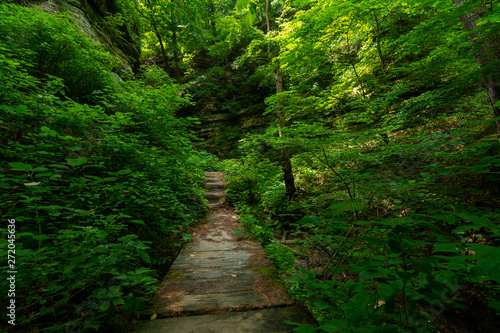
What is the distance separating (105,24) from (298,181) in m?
10.1

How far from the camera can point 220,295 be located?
2.10m

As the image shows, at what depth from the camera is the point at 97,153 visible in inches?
129

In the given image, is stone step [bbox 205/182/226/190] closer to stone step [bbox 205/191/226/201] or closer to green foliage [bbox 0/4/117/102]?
stone step [bbox 205/191/226/201]

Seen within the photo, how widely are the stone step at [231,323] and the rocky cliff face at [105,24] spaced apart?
7.84 meters

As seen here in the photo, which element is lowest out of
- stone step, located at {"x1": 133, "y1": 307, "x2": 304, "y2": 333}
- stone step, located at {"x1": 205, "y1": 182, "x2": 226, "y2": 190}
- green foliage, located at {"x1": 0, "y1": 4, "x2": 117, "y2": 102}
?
stone step, located at {"x1": 133, "y1": 307, "x2": 304, "y2": 333}

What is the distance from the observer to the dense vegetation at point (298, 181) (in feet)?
4.11

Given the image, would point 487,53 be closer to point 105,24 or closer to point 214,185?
point 214,185

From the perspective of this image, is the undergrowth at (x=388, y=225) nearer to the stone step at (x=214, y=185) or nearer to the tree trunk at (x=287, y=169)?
the tree trunk at (x=287, y=169)

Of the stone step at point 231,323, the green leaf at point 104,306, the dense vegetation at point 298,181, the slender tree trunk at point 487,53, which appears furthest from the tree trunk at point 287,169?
the green leaf at point 104,306

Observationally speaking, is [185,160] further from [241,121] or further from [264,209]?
[241,121]

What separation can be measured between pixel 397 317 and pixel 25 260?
7.99 feet

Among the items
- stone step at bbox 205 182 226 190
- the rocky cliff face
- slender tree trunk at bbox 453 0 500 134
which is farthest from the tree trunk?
the rocky cliff face

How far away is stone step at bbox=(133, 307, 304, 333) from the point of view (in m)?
1.61

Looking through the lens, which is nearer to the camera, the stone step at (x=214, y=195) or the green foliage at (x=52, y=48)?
the green foliage at (x=52, y=48)
